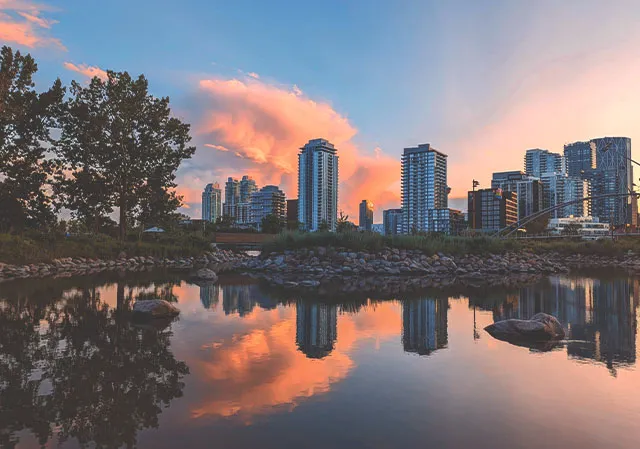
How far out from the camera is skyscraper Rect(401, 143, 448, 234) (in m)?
184

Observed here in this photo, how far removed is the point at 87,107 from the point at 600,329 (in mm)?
35381

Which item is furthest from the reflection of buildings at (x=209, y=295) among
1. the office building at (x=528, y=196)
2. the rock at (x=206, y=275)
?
the office building at (x=528, y=196)

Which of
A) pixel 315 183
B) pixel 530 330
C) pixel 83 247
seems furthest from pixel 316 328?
pixel 315 183

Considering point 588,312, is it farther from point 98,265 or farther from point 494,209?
point 494,209

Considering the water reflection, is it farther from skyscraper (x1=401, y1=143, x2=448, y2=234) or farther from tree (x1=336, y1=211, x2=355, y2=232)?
skyscraper (x1=401, y1=143, x2=448, y2=234)

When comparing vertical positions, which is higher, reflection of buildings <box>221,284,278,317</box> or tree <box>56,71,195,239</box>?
tree <box>56,71,195,239</box>

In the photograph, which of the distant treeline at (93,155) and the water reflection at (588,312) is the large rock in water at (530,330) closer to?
the water reflection at (588,312)

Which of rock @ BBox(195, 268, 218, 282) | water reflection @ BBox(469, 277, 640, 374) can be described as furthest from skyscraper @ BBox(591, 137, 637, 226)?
rock @ BBox(195, 268, 218, 282)

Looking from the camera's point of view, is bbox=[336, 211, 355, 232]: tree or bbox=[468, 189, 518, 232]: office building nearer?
bbox=[336, 211, 355, 232]: tree

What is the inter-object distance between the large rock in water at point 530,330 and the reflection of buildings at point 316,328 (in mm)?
3479

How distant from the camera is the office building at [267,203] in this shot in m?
167

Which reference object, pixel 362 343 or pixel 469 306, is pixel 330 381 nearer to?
pixel 362 343

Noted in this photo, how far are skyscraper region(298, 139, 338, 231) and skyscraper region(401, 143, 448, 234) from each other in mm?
41247

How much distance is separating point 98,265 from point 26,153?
36.0 feet
